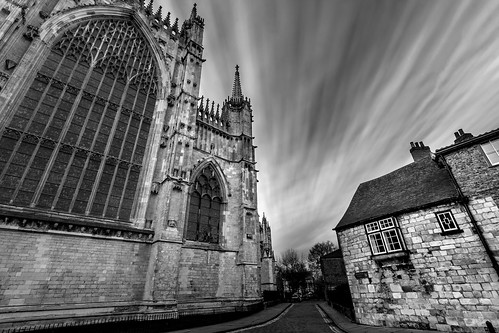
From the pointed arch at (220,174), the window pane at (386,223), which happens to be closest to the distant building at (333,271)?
the window pane at (386,223)

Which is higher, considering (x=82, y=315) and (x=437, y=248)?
(x=437, y=248)

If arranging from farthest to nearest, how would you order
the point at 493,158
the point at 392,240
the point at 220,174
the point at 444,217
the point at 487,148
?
the point at 220,174 < the point at 392,240 < the point at 444,217 < the point at 487,148 < the point at 493,158

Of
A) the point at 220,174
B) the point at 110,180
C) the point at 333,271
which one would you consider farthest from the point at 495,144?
the point at 333,271

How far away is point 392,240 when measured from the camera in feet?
37.6

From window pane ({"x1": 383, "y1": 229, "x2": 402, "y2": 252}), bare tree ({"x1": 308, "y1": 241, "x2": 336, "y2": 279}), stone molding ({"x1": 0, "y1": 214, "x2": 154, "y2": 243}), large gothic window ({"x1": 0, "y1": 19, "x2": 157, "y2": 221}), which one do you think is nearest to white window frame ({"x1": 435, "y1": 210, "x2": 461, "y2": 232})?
window pane ({"x1": 383, "y1": 229, "x2": 402, "y2": 252})

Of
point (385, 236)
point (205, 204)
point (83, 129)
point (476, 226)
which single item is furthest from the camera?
point (205, 204)

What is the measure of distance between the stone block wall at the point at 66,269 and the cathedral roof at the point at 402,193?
40.9ft

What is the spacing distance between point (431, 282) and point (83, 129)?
19.2m

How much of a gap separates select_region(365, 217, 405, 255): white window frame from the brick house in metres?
0.05

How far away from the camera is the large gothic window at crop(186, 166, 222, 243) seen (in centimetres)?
1495

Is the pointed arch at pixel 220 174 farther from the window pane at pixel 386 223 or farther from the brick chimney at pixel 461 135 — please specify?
the brick chimney at pixel 461 135

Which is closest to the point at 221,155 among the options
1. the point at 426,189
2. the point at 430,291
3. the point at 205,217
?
the point at 205,217

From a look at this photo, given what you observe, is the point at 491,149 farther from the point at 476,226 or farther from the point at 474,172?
the point at 476,226

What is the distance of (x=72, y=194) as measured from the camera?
11.2 metres
